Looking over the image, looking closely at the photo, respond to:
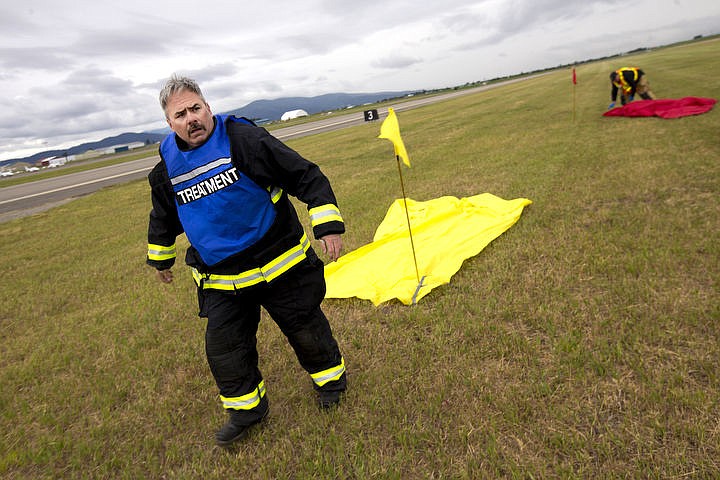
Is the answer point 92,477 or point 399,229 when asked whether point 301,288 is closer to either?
point 92,477

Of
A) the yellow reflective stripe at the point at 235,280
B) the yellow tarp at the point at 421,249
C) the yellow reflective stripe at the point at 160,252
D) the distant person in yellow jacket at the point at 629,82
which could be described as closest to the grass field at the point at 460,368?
the yellow tarp at the point at 421,249

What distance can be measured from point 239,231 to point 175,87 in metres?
0.87

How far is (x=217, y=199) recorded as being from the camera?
2230 millimetres

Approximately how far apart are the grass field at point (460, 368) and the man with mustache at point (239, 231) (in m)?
0.51

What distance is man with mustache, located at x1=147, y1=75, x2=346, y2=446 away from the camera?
7.34ft

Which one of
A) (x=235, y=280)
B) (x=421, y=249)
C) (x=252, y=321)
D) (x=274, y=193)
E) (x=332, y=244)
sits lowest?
(x=421, y=249)

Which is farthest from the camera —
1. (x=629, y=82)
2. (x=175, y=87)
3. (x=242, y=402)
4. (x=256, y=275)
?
(x=629, y=82)

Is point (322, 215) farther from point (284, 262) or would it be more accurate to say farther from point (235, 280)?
point (235, 280)

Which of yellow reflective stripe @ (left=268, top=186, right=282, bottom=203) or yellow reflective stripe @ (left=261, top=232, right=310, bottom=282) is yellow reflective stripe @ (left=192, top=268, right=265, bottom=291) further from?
yellow reflective stripe @ (left=268, top=186, right=282, bottom=203)

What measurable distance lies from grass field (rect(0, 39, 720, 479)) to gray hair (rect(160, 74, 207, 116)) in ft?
7.00

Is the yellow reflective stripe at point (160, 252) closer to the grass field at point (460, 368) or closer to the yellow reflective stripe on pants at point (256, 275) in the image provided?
the yellow reflective stripe on pants at point (256, 275)

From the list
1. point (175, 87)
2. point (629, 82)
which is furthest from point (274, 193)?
point (629, 82)

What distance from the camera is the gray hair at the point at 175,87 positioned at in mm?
2213

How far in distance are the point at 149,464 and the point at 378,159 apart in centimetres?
1117
